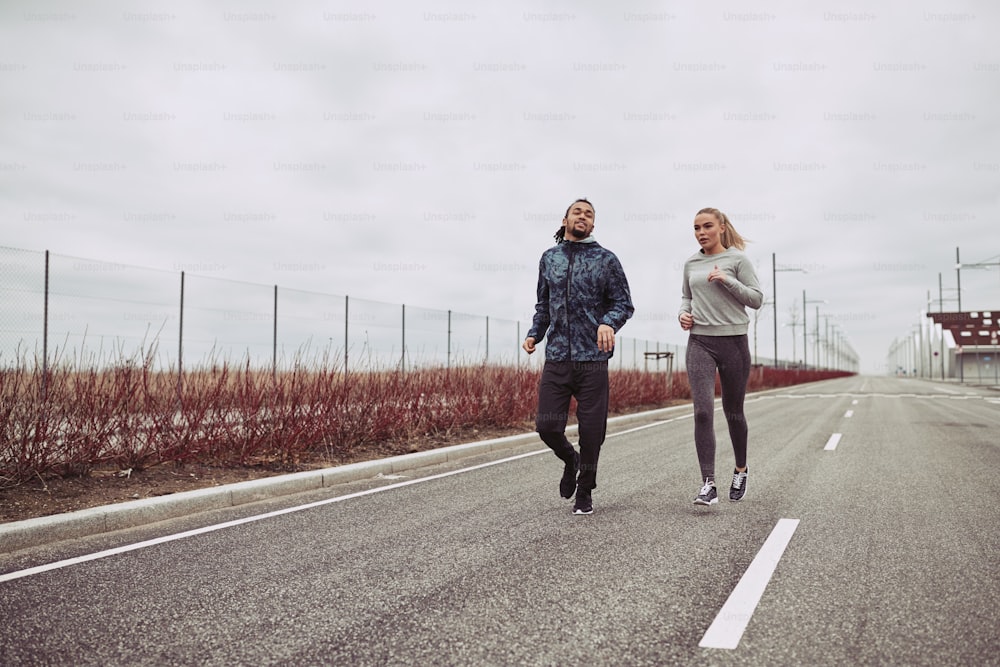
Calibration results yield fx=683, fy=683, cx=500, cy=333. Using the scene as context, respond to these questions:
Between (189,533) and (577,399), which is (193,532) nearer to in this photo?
(189,533)

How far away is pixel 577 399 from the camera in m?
4.84

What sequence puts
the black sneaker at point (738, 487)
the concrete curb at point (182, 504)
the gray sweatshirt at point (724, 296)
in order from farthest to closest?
the black sneaker at point (738, 487), the gray sweatshirt at point (724, 296), the concrete curb at point (182, 504)

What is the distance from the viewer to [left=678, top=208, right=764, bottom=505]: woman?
5.12m

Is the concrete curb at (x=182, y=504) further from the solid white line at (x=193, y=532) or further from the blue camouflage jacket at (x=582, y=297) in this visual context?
the blue camouflage jacket at (x=582, y=297)

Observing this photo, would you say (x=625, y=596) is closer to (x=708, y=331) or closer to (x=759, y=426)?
(x=708, y=331)

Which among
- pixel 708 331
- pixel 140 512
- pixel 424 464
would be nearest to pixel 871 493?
pixel 708 331

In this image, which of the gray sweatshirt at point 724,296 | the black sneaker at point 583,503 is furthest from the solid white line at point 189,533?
the gray sweatshirt at point 724,296

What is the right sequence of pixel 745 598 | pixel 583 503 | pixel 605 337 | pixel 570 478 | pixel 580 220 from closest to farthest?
pixel 745 598, pixel 605 337, pixel 580 220, pixel 583 503, pixel 570 478

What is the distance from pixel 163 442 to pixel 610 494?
14.1 ft

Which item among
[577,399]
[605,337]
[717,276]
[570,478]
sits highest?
[717,276]

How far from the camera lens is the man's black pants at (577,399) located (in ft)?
15.7

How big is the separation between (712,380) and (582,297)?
4.47ft

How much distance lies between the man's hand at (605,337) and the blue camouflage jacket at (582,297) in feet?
0.37

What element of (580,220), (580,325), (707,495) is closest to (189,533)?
(580,325)
